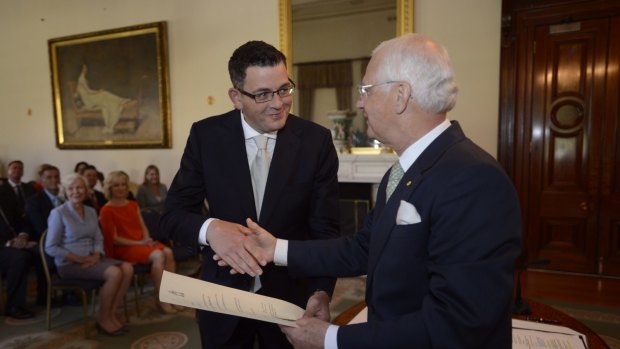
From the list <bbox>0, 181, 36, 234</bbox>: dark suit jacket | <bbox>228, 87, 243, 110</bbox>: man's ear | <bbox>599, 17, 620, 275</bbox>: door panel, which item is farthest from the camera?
<bbox>0, 181, 36, 234</bbox>: dark suit jacket

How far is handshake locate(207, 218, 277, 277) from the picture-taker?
133 centimetres

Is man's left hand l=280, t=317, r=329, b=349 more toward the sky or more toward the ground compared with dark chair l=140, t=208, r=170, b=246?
more toward the sky

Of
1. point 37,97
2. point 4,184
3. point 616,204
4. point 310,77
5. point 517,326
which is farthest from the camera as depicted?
point 37,97

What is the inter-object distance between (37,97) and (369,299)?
8.58 metres

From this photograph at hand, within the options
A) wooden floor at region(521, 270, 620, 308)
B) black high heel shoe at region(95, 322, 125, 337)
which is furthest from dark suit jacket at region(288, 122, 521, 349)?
wooden floor at region(521, 270, 620, 308)

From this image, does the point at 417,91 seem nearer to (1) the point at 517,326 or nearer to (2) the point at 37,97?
(1) the point at 517,326

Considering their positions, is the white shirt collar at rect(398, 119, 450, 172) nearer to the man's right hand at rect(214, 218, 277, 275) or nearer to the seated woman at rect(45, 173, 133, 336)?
the man's right hand at rect(214, 218, 277, 275)

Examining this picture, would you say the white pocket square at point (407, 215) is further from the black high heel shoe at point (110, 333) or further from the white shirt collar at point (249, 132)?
the black high heel shoe at point (110, 333)

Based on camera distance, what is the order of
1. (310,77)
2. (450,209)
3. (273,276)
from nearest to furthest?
(450,209) → (273,276) → (310,77)

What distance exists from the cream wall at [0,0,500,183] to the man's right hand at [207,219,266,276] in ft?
13.5

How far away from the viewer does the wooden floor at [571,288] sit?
4.01 meters

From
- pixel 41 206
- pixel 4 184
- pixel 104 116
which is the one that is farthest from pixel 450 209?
pixel 104 116

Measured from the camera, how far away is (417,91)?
1.05 m

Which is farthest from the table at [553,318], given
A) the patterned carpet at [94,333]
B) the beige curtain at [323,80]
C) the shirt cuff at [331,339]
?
the beige curtain at [323,80]
